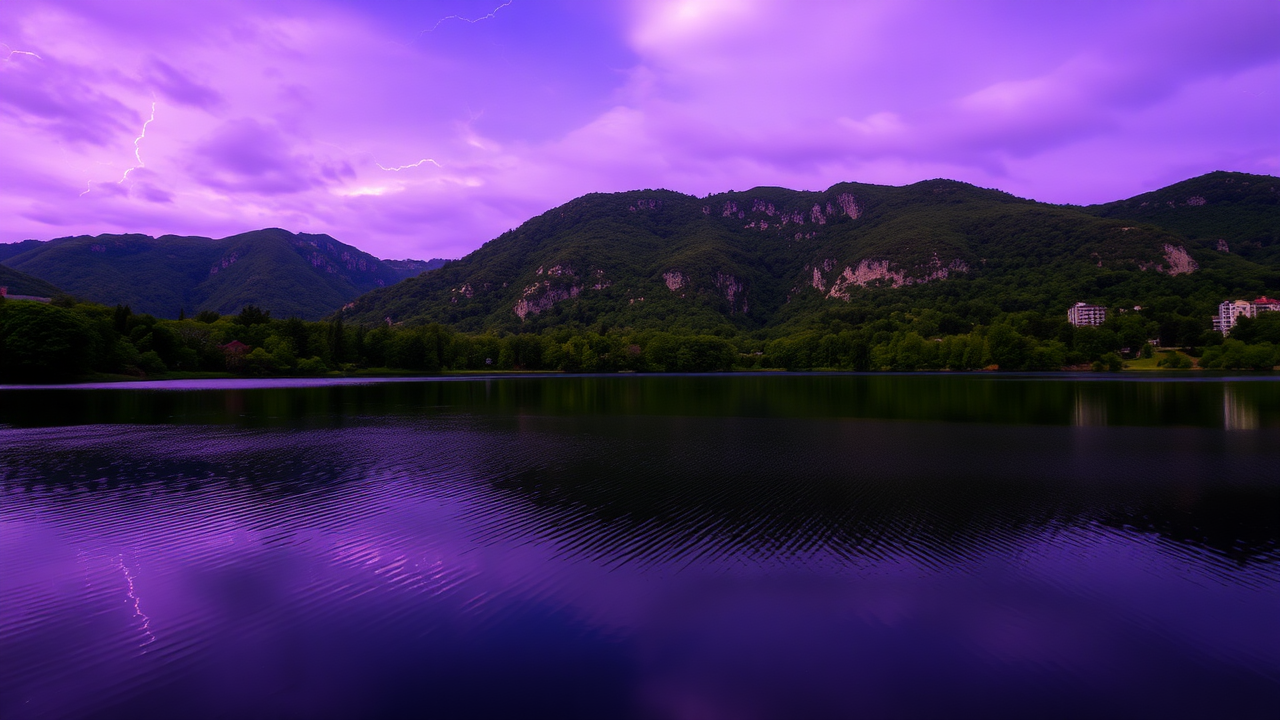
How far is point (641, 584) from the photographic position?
9.13 meters

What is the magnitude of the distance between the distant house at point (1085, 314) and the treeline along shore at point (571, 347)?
57.8 ft

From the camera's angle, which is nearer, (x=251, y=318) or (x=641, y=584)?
(x=641, y=584)

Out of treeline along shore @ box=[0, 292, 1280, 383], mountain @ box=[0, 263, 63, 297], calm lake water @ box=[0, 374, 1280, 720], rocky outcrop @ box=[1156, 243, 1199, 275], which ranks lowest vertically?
calm lake water @ box=[0, 374, 1280, 720]

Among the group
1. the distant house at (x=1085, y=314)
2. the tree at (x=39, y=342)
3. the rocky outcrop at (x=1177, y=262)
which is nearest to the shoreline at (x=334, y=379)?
the tree at (x=39, y=342)

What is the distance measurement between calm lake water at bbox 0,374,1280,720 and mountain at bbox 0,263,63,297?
735ft

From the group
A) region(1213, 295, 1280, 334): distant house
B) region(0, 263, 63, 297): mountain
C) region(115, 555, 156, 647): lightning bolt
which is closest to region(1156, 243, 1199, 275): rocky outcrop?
region(1213, 295, 1280, 334): distant house

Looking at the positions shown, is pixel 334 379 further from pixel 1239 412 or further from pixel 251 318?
pixel 1239 412

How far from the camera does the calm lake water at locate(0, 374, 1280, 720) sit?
6246 millimetres

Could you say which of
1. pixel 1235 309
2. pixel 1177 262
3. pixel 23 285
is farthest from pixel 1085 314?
pixel 23 285

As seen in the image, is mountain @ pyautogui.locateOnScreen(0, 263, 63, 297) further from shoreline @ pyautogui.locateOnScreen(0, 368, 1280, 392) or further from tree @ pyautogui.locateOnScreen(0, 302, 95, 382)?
tree @ pyautogui.locateOnScreen(0, 302, 95, 382)

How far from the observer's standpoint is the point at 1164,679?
6.53m

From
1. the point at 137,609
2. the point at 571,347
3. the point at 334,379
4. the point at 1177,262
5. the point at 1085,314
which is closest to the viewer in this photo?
the point at 137,609

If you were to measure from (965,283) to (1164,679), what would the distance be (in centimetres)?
20120

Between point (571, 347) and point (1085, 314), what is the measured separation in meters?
129
